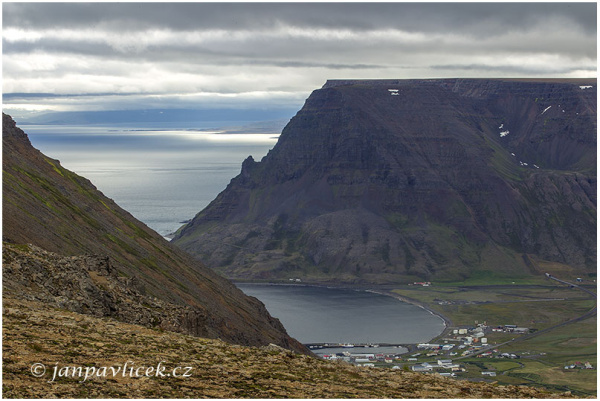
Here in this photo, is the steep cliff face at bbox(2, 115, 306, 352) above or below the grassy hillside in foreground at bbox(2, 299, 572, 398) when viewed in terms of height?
above

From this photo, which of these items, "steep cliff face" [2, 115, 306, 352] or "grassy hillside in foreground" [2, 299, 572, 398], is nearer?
"grassy hillside in foreground" [2, 299, 572, 398]

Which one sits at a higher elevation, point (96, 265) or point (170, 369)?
point (96, 265)

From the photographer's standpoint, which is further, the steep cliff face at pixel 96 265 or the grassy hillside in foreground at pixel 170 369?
the steep cliff face at pixel 96 265

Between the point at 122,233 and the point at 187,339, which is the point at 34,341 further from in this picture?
the point at 122,233

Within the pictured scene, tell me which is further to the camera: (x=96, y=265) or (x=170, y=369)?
(x=96, y=265)

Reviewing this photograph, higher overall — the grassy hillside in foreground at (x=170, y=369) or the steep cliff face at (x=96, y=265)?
the steep cliff face at (x=96, y=265)
